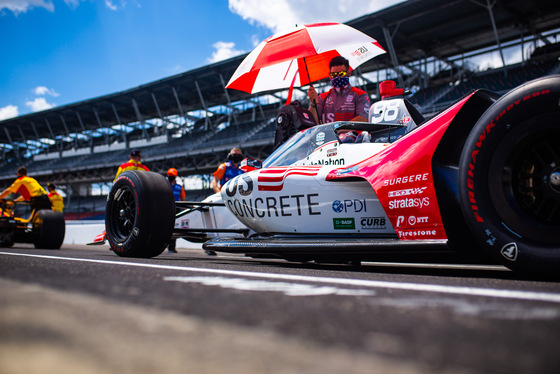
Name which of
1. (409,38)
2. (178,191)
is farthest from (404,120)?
(409,38)

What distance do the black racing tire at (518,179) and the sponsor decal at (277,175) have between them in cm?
132

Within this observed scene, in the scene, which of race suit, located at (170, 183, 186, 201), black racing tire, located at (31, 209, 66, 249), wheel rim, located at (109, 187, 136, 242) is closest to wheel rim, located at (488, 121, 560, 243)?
wheel rim, located at (109, 187, 136, 242)

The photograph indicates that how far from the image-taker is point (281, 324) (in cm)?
117

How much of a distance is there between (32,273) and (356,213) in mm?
2046

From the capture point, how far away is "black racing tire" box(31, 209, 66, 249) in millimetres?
8289

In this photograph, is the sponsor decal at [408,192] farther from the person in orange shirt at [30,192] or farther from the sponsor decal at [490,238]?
the person in orange shirt at [30,192]

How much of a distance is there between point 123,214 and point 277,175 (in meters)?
1.83

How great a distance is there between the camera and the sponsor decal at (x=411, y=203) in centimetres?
268

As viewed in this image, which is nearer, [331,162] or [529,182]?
[529,182]

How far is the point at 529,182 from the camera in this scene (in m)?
2.27

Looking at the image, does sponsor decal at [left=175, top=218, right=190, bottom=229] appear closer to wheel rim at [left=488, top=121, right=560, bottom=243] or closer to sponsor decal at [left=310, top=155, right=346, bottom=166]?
sponsor decal at [left=310, top=155, right=346, bottom=166]

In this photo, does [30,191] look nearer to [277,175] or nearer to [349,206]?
[277,175]

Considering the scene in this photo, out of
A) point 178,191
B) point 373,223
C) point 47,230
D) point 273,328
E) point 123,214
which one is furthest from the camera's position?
point 178,191

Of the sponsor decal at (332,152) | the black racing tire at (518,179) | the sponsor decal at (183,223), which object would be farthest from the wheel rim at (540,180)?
the sponsor decal at (183,223)
